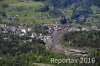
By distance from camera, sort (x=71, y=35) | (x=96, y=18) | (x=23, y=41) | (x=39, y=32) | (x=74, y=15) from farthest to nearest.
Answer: (x=74, y=15)
(x=96, y=18)
(x=39, y=32)
(x=71, y=35)
(x=23, y=41)

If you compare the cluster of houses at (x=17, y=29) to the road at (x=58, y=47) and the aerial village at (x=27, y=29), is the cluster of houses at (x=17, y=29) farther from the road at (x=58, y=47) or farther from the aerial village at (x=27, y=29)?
the road at (x=58, y=47)

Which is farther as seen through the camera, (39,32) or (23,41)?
(39,32)

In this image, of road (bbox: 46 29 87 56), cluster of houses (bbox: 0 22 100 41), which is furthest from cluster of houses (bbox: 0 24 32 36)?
road (bbox: 46 29 87 56)

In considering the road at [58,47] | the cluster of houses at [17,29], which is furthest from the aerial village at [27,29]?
the road at [58,47]

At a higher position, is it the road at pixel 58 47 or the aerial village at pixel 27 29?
the road at pixel 58 47

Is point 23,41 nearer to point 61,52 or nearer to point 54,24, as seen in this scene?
point 61,52

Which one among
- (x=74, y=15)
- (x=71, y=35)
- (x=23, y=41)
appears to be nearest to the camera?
(x=23, y=41)

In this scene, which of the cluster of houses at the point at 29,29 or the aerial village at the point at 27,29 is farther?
the aerial village at the point at 27,29

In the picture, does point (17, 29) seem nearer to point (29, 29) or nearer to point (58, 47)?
point (29, 29)

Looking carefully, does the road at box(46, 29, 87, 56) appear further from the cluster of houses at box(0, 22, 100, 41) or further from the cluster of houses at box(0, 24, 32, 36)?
the cluster of houses at box(0, 24, 32, 36)

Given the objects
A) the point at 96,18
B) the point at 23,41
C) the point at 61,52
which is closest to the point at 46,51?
the point at 61,52

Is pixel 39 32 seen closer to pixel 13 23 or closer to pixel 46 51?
pixel 13 23
